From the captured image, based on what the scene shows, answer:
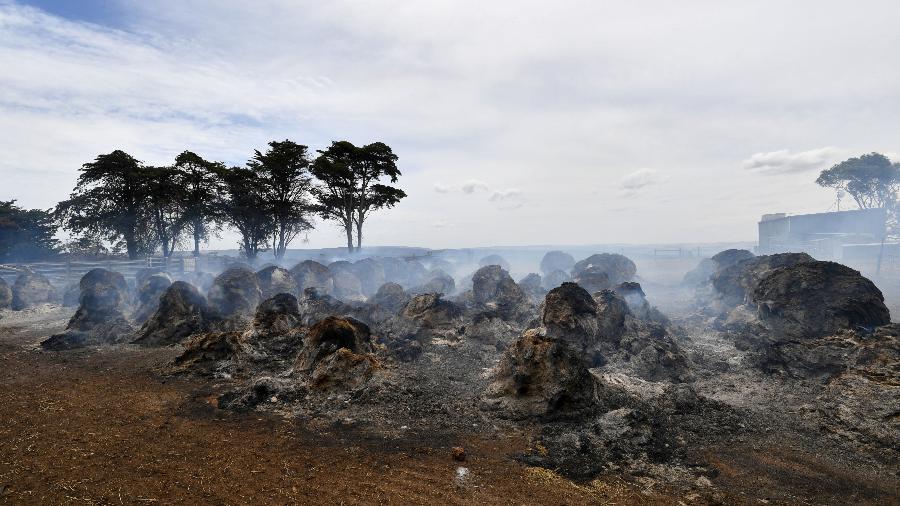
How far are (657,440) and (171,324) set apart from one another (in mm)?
14667

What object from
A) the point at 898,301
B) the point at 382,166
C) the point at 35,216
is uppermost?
the point at 382,166

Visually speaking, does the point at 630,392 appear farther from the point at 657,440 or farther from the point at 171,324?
the point at 171,324

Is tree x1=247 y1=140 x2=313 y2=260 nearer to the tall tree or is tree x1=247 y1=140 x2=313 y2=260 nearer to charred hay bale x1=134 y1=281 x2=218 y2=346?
the tall tree

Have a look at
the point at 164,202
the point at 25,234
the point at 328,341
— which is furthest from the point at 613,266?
the point at 25,234

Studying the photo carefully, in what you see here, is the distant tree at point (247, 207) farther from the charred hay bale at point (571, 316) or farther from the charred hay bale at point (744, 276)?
the charred hay bale at point (744, 276)

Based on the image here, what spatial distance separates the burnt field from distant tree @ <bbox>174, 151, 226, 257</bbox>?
638 inches

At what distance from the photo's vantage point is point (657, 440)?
21.7 ft

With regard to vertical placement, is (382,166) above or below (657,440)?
above

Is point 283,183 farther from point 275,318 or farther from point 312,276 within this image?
point 275,318

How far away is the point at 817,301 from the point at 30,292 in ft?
113

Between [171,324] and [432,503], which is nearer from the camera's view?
[432,503]

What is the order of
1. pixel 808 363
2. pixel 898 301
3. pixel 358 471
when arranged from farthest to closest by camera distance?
pixel 898 301
pixel 808 363
pixel 358 471

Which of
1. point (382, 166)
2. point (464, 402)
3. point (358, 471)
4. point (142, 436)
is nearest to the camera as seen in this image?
point (358, 471)

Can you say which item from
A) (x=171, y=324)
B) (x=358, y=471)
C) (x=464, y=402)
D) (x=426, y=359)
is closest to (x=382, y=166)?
(x=171, y=324)
